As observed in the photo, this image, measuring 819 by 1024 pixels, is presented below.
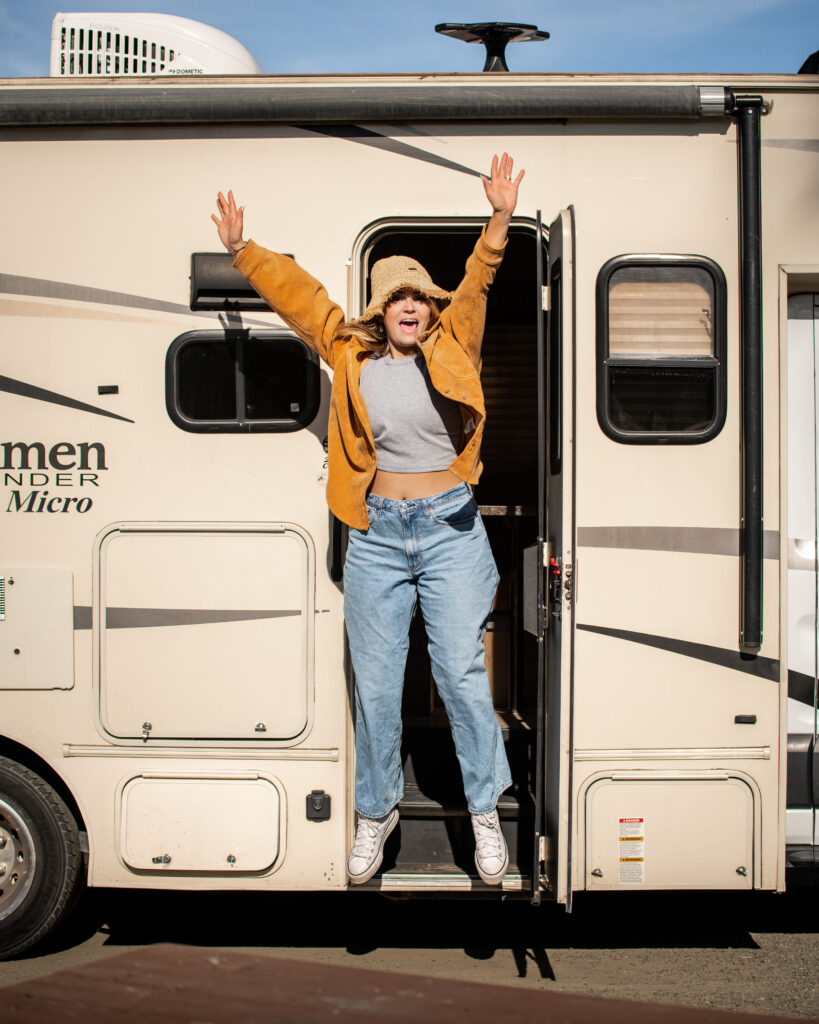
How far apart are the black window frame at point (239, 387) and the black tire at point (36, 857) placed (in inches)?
58.7

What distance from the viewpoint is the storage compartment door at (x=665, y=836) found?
315 cm

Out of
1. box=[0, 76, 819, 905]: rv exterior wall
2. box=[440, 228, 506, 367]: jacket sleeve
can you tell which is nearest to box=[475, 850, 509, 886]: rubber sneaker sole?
box=[0, 76, 819, 905]: rv exterior wall

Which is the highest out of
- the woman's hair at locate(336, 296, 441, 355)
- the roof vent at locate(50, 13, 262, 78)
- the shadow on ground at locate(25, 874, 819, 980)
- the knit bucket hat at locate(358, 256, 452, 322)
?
the roof vent at locate(50, 13, 262, 78)

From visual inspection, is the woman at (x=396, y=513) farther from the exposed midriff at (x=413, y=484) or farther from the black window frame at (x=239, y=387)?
the black window frame at (x=239, y=387)

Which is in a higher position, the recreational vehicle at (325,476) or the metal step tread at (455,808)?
the recreational vehicle at (325,476)

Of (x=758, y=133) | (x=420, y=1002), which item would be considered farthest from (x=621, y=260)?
(x=420, y=1002)

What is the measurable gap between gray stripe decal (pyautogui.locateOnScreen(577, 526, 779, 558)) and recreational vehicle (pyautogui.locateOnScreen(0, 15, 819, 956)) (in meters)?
0.01

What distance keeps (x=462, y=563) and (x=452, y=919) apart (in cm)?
169

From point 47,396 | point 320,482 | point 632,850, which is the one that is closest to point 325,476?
point 320,482

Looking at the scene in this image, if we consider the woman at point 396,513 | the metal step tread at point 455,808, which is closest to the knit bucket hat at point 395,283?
the woman at point 396,513

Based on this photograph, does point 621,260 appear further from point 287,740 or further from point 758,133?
point 287,740

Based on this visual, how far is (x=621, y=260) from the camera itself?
3199mm

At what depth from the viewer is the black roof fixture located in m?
3.59

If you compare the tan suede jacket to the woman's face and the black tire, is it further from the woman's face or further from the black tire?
the black tire
